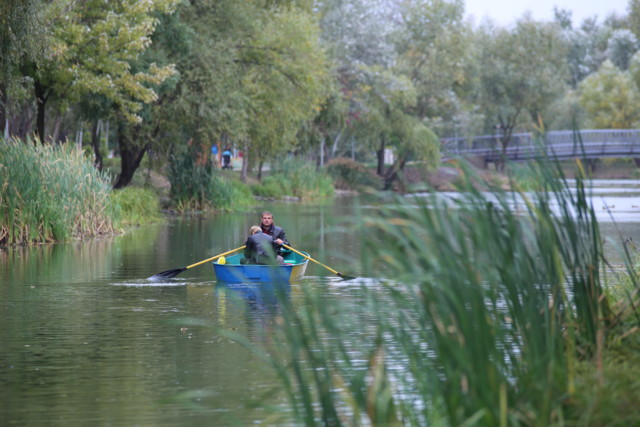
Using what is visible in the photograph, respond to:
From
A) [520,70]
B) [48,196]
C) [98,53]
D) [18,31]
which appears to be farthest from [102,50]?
[520,70]

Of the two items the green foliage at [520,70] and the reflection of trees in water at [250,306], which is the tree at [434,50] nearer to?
the green foliage at [520,70]

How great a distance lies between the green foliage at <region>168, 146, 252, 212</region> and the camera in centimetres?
3731

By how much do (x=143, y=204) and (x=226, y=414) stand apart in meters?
25.4

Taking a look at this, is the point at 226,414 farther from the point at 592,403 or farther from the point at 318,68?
the point at 318,68

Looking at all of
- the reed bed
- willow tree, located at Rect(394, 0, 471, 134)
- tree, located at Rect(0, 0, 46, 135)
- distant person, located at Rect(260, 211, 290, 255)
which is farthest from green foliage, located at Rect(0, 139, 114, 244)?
willow tree, located at Rect(394, 0, 471, 134)

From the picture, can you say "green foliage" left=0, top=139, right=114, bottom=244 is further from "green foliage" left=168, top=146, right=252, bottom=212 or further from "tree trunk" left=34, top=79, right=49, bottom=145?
"green foliage" left=168, top=146, right=252, bottom=212

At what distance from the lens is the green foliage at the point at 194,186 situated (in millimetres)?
37312

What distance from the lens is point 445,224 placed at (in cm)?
586

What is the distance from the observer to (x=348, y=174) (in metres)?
61.5

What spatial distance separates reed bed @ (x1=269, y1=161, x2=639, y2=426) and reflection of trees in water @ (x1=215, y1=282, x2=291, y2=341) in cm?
473

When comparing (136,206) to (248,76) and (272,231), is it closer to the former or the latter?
(248,76)

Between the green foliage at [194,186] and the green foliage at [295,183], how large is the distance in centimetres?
1043

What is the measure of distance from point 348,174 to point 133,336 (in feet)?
164

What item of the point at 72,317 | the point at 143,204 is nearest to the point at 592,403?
the point at 72,317
